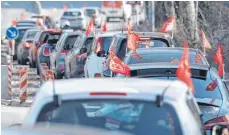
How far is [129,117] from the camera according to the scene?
7.03m

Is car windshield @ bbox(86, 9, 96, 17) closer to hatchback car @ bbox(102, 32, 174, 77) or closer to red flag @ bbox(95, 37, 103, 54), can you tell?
red flag @ bbox(95, 37, 103, 54)

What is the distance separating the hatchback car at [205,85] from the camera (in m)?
10.2

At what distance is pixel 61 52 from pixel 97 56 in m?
5.61

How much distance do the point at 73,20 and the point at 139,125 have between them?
49395 mm

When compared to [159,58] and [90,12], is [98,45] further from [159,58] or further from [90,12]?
[90,12]

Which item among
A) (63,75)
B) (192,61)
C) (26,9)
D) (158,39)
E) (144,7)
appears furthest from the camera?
(26,9)

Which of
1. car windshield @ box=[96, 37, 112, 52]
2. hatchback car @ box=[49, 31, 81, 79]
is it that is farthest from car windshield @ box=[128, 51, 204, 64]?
hatchback car @ box=[49, 31, 81, 79]

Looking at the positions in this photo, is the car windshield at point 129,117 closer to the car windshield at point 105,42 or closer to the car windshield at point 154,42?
the car windshield at point 154,42

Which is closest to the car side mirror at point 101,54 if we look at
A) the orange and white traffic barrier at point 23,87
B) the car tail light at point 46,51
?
the orange and white traffic barrier at point 23,87

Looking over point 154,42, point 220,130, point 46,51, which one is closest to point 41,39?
point 46,51

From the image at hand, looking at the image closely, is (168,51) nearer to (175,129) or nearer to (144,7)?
(175,129)

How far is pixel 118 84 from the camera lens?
282 inches

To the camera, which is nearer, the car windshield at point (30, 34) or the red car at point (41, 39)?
the red car at point (41, 39)

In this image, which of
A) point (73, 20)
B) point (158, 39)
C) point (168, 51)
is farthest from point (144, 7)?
point (168, 51)
